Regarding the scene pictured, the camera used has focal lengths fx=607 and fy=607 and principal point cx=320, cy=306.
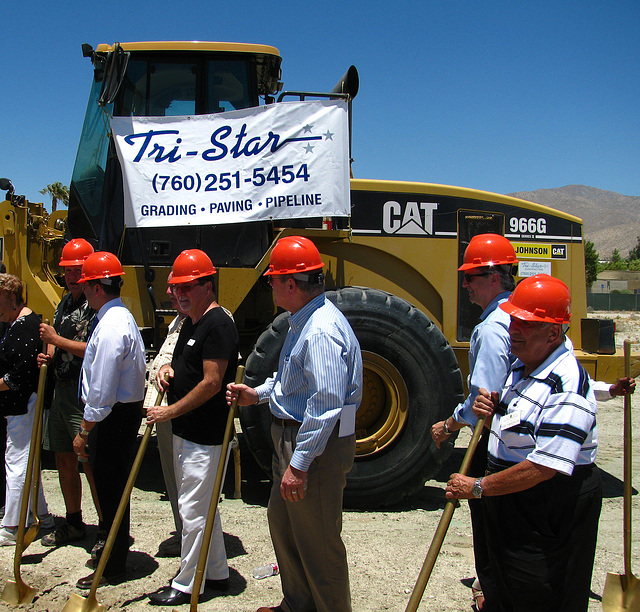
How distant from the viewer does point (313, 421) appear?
2.61m

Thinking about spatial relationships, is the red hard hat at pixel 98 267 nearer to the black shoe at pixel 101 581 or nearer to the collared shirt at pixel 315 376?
the collared shirt at pixel 315 376

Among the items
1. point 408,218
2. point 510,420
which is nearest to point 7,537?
point 510,420

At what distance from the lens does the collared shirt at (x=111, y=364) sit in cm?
331

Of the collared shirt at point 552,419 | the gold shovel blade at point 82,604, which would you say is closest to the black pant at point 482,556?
the collared shirt at point 552,419

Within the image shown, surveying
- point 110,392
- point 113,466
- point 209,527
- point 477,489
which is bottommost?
point 209,527

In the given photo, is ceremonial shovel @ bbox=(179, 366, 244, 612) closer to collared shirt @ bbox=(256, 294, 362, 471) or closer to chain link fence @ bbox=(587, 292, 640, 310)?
collared shirt @ bbox=(256, 294, 362, 471)

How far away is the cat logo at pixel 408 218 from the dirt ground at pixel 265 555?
2.25 m

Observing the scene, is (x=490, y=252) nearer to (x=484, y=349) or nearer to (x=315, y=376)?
(x=484, y=349)

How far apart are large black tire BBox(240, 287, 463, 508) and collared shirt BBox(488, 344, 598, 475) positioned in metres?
2.28

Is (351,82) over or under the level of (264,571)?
over

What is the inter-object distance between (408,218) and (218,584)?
3328 millimetres

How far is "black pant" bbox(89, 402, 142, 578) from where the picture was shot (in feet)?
11.4

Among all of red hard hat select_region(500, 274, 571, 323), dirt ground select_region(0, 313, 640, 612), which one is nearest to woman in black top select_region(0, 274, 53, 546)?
dirt ground select_region(0, 313, 640, 612)

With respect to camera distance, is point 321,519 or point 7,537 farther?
point 7,537
